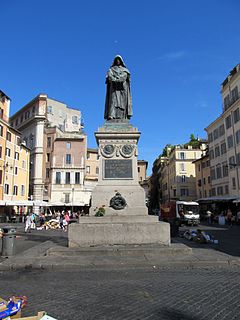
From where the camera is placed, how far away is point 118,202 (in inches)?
392

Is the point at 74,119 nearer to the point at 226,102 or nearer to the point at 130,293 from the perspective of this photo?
the point at 226,102

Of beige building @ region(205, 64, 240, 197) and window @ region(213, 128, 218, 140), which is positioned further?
window @ region(213, 128, 218, 140)

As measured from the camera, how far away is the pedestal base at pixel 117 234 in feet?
29.7

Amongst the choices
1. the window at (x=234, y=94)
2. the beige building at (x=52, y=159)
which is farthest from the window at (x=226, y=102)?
the beige building at (x=52, y=159)

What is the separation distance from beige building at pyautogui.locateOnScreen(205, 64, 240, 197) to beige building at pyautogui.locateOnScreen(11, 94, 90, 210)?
24739 mm

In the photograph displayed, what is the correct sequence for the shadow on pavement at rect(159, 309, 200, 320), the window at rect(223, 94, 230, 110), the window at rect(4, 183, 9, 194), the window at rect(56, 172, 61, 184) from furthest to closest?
the window at rect(56, 172, 61, 184) → the window at rect(4, 183, 9, 194) → the window at rect(223, 94, 230, 110) → the shadow on pavement at rect(159, 309, 200, 320)

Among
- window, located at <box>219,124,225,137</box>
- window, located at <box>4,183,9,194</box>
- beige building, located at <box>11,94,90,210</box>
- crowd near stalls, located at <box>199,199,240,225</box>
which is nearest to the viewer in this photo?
crowd near stalls, located at <box>199,199,240,225</box>

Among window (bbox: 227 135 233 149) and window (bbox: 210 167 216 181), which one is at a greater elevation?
window (bbox: 227 135 233 149)

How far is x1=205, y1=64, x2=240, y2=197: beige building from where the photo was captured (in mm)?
39188

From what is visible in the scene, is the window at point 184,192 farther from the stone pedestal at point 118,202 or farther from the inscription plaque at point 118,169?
the inscription plaque at point 118,169

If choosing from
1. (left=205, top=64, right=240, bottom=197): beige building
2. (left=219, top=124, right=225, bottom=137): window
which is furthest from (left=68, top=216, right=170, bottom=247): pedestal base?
(left=219, top=124, right=225, bottom=137): window

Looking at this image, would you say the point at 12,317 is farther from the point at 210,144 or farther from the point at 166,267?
the point at 210,144

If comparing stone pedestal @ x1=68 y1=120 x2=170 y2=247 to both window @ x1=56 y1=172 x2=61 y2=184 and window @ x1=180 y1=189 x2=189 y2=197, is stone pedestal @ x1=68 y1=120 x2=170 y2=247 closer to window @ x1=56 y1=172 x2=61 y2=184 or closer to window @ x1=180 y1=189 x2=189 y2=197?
window @ x1=56 y1=172 x2=61 y2=184

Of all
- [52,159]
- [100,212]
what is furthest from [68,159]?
[100,212]
